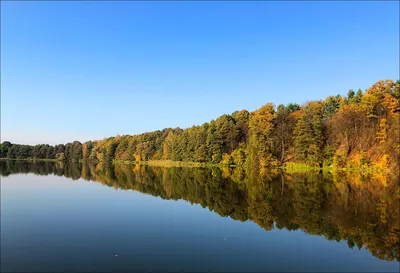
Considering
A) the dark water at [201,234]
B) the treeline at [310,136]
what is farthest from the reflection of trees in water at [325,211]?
the treeline at [310,136]

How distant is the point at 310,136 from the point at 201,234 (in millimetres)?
55822

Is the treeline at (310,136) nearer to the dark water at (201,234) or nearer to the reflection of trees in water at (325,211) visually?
the reflection of trees in water at (325,211)

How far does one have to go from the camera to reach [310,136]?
64.1 metres

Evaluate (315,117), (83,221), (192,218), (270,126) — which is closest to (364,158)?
(315,117)

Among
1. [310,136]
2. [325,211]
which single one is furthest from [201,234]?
[310,136]

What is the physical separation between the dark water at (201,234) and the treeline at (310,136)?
121ft

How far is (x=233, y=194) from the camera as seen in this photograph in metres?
26.9

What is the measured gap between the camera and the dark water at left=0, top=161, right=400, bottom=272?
10.2m

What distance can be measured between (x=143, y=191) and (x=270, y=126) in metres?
49.7

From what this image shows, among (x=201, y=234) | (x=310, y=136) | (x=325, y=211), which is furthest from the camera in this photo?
(x=310, y=136)

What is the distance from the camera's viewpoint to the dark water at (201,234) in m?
10.2

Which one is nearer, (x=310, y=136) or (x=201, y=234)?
(x=201, y=234)

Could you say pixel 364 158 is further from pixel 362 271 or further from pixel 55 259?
pixel 55 259

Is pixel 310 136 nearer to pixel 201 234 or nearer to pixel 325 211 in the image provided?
pixel 325 211
